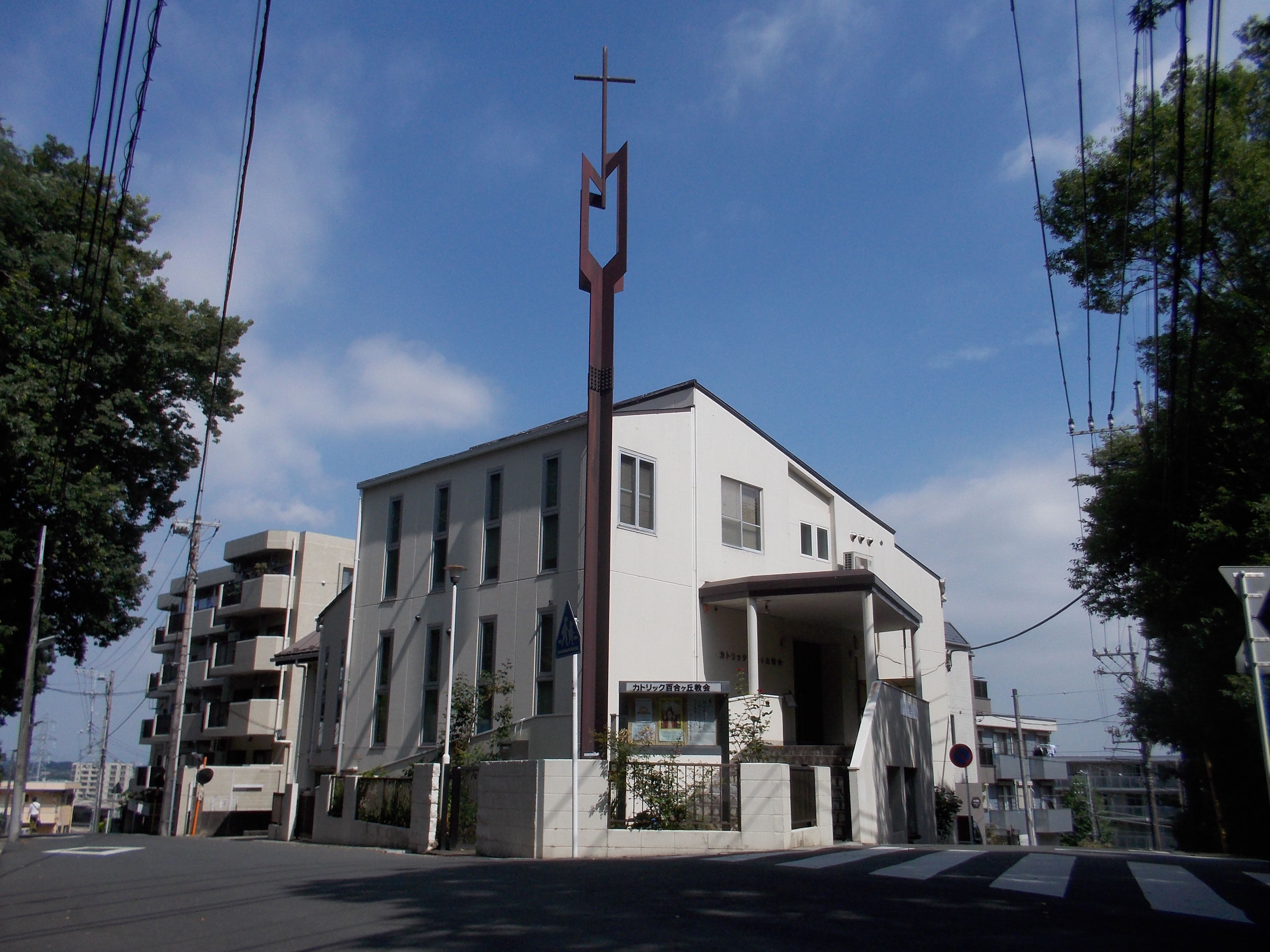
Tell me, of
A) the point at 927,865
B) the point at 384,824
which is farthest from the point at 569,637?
the point at 384,824

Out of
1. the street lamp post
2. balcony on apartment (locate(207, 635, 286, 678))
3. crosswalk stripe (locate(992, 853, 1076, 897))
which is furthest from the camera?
balcony on apartment (locate(207, 635, 286, 678))

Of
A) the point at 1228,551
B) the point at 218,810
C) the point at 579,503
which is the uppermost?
the point at 579,503

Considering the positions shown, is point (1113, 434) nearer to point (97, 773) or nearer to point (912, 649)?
point (912, 649)

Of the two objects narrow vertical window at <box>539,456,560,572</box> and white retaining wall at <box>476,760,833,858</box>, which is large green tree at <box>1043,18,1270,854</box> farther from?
narrow vertical window at <box>539,456,560,572</box>

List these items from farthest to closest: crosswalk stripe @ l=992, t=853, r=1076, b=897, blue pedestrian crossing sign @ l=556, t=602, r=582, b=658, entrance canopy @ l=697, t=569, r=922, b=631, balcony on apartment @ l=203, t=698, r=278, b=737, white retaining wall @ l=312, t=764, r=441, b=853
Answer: balcony on apartment @ l=203, t=698, r=278, b=737 → entrance canopy @ l=697, t=569, r=922, b=631 → white retaining wall @ l=312, t=764, r=441, b=853 → blue pedestrian crossing sign @ l=556, t=602, r=582, b=658 → crosswalk stripe @ l=992, t=853, r=1076, b=897

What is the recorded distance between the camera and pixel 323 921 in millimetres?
7027

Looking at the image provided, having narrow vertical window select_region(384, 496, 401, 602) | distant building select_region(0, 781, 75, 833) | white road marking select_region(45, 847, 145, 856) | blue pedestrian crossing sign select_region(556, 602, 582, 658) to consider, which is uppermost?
narrow vertical window select_region(384, 496, 401, 602)

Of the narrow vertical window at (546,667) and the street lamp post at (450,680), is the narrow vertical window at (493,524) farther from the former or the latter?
the narrow vertical window at (546,667)

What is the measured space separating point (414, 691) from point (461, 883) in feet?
44.8

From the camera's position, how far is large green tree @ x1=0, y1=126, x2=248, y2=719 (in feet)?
70.9

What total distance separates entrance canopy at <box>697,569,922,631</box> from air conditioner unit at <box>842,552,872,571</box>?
11.3ft

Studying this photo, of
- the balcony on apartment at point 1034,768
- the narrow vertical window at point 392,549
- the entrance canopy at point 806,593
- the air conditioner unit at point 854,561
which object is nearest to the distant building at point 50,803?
the narrow vertical window at point 392,549

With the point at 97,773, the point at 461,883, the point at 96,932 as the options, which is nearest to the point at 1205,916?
the point at 461,883

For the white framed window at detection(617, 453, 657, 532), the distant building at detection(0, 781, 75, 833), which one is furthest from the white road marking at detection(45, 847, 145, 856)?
the distant building at detection(0, 781, 75, 833)
